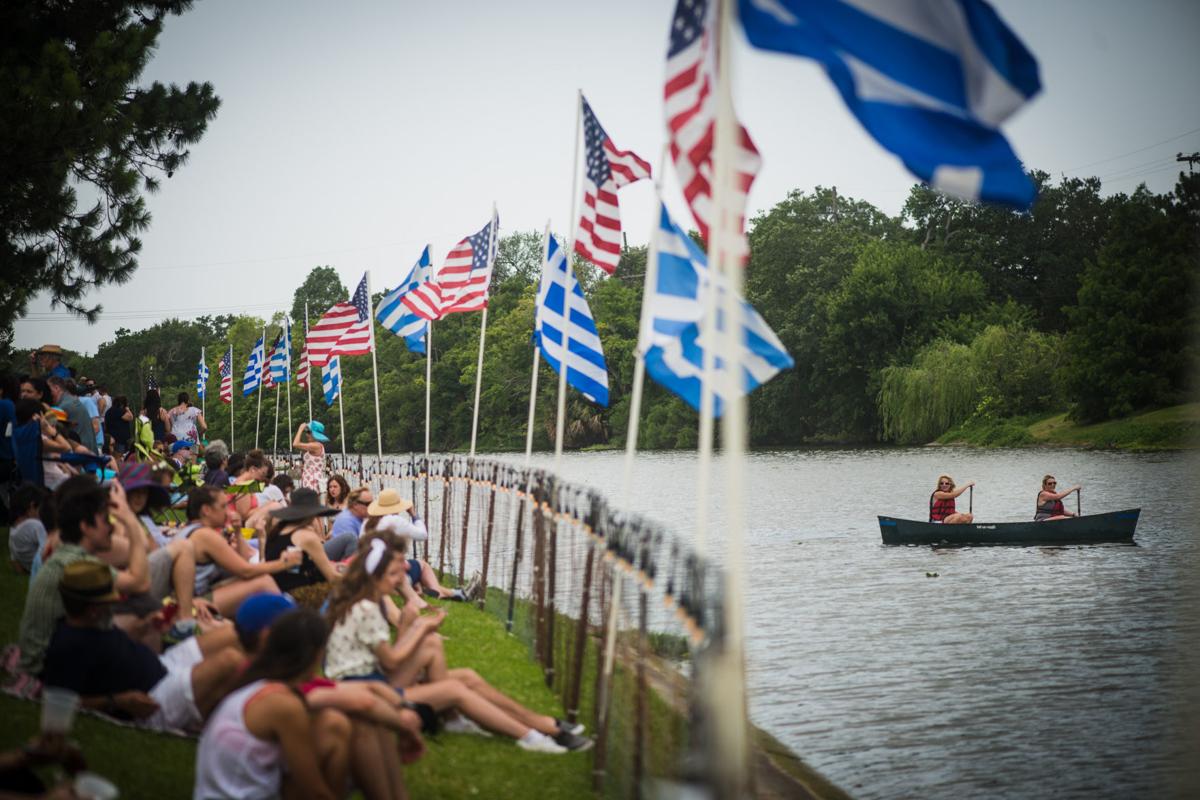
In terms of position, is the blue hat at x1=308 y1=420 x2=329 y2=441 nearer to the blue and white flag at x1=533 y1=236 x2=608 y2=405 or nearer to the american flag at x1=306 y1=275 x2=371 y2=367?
the american flag at x1=306 y1=275 x2=371 y2=367

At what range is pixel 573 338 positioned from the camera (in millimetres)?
12523

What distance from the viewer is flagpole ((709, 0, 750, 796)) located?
16.6ft

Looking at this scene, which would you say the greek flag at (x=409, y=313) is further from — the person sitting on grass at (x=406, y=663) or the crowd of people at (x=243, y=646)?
the person sitting on grass at (x=406, y=663)

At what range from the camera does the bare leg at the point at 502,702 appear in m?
8.76

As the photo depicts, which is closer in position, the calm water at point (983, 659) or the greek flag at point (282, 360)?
the calm water at point (983, 659)

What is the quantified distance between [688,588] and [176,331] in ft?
491

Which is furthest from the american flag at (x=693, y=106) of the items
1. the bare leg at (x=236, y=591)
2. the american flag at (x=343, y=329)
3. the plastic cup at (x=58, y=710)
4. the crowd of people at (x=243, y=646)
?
the american flag at (x=343, y=329)

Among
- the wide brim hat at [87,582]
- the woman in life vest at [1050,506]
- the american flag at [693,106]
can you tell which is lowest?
the wide brim hat at [87,582]

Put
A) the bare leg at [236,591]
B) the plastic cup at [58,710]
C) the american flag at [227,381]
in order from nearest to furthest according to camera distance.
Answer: the plastic cup at [58,710] → the bare leg at [236,591] → the american flag at [227,381]

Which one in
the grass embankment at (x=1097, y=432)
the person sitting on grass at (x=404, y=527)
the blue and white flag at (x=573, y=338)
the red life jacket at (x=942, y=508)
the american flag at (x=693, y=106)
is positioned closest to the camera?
the american flag at (x=693, y=106)

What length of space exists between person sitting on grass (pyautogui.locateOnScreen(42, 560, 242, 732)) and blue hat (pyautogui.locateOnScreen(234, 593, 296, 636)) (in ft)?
1.26

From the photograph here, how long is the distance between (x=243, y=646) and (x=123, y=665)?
0.77 metres

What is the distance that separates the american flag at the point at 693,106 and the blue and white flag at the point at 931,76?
135 cm

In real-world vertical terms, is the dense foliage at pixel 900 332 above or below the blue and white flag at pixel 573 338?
above
